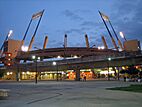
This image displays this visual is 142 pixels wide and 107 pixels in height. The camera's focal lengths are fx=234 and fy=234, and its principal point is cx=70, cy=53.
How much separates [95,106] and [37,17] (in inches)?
6778

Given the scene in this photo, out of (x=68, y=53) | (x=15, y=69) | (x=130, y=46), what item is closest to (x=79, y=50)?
(x=68, y=53)

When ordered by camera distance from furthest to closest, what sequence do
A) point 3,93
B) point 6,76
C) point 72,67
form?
1. point 6,76
2. point 72,67
3. point 3,93

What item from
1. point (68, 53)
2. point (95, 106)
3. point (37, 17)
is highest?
point (37, 17)

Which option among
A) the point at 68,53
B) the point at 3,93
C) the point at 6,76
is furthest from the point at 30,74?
the point at 3,93

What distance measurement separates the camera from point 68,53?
442 ft

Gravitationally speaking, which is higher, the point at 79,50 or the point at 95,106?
the point at 79,50

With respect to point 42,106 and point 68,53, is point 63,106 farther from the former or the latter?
point 68,53

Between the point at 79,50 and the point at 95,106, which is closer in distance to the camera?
the point at 95,106

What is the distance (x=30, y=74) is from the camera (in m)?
125

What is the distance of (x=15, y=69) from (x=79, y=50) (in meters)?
41.3

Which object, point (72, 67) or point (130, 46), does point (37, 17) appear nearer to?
A: point (130, 46)

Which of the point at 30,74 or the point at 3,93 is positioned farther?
the point at 30,74

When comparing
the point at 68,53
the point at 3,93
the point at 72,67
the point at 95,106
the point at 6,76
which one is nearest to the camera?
the point at 95,106

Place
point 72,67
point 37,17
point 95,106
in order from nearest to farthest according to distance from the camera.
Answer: point 95,106, point 72,67, point 37,17
